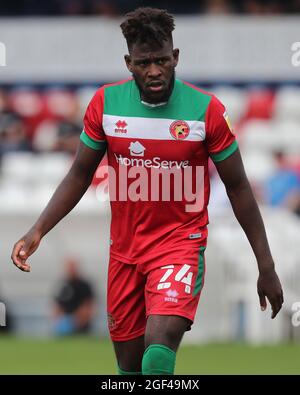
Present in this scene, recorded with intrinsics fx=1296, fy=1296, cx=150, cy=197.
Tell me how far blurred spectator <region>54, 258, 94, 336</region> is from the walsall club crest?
7.49 metres

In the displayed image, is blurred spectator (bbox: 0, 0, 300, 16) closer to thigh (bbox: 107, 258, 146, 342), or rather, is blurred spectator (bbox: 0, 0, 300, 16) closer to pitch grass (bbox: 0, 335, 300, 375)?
pitch grass (bbox: 0, 335, 300, 375)

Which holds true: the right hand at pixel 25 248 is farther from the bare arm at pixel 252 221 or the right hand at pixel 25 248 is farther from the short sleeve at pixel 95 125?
the bare arm at pixel 252 221

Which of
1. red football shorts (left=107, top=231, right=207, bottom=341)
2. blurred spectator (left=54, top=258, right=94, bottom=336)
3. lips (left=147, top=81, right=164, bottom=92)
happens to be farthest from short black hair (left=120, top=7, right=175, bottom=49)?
blurred spectator (left=54, top=258, right=94, bottom=336)

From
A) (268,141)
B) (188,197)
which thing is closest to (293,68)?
(268,141)

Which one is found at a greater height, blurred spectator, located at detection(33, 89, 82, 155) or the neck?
blurred spectator, located at detection(33, 89, 82, 155)

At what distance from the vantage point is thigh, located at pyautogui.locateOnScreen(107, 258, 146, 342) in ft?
23.5

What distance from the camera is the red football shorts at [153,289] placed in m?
6.82

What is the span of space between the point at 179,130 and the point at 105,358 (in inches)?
222

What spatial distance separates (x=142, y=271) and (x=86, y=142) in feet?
2.53

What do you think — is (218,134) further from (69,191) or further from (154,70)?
(69,191)

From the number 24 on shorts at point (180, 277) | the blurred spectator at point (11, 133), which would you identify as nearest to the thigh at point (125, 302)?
the number 24 on shorts at point (180, 277)

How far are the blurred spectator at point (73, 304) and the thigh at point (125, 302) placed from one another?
699cm
